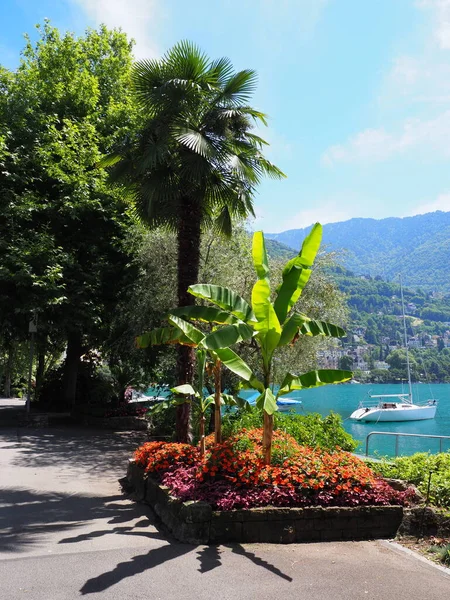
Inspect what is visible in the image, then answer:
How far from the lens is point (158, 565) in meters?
5.33

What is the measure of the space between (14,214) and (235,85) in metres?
10.1

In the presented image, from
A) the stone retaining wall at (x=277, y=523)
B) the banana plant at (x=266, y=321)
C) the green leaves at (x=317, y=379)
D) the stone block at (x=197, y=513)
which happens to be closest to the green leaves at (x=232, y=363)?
the banana plant at (x=266, y=321)

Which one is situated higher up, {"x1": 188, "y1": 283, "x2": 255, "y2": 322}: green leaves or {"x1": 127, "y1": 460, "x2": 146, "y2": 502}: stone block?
{"x1": 188, "y1": 283, "x2": 255, "y2": 322}: green leaves

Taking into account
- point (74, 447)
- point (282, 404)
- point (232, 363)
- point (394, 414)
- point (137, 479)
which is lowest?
point (394, 414)

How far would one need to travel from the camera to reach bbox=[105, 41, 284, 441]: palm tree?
422 inches

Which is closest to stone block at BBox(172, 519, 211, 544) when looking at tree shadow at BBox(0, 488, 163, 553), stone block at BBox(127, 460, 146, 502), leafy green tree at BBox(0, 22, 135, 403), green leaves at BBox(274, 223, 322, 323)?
tree shadow at BBox(0, 488, 163, 553)

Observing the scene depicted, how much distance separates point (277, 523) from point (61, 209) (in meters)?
15.2

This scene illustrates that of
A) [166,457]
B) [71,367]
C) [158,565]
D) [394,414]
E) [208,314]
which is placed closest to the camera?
[158,565]

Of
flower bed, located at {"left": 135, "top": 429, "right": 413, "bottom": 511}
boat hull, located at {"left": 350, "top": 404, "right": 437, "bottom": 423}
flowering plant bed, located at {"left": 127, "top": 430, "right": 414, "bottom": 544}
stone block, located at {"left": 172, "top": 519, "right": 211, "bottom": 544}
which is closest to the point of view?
stone block, located at {"left": 172, "top": 519, "right": 211, "bottom": 544}

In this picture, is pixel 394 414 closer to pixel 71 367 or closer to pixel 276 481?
pixel 71 367

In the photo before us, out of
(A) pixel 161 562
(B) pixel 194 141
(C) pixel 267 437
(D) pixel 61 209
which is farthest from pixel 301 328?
(D) pixel 61 209

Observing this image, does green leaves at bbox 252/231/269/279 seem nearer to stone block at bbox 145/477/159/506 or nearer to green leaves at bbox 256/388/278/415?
green leaves at bbox 256/388/278/415

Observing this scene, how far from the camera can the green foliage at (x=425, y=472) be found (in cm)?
732

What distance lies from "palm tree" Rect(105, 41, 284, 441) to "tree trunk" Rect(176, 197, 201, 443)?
0.8 inches
